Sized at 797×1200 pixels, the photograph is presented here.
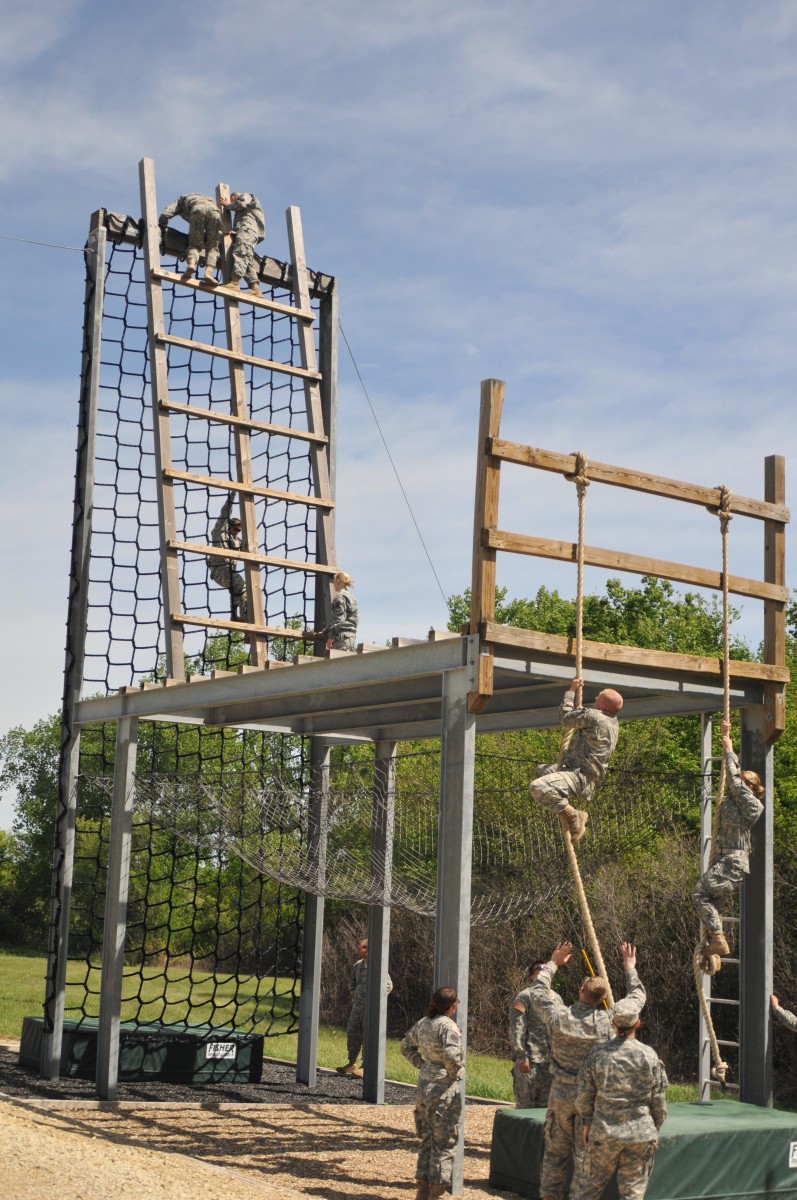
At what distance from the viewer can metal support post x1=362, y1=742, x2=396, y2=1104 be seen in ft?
39.7

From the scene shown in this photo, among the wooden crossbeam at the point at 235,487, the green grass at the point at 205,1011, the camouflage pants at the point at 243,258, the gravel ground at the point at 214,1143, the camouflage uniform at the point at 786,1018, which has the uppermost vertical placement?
the camouflage pants at the point at 243,258

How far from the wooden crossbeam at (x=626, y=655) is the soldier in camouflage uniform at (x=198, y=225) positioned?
615 centimetres

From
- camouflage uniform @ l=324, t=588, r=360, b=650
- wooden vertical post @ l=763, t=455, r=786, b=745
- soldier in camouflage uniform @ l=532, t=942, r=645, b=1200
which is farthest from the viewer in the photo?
camouflage uniform @ l=324, t=588, r=360, b=650

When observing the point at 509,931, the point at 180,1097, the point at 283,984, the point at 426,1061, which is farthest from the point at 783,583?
the point at 283,984

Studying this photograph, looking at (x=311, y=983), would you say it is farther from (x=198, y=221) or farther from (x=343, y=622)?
(x=198, y=221)

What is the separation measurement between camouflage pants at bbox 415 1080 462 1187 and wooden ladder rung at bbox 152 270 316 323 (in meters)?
7.94

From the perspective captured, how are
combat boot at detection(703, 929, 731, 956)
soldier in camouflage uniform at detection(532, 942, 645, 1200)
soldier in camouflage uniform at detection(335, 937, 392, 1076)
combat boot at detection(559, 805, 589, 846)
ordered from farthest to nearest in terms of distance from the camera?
soldier in camouflage uniform at detection(335, 937, 392, 1076) → combat boot at detection(703, 929, 731, 956) → combat boot at detection(559, 805, 589, 846) → soldier in camouflage uniform at detection(532, 942, 645, 1200)

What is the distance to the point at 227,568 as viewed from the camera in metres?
12.5

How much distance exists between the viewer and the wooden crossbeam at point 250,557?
39.0 feet

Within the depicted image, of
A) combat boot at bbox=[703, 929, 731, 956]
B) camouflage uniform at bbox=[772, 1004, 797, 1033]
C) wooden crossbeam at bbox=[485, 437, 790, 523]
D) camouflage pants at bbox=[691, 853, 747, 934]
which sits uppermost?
wooden crossbeam at bbox=[485, 437, 790, 523]

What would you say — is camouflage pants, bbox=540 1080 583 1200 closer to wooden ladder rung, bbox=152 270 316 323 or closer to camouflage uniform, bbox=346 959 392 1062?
camouflage uniform, bbox=346 959 392 1062

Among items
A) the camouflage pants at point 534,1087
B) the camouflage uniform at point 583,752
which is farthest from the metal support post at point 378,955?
the camouflage uniform at point 583,752

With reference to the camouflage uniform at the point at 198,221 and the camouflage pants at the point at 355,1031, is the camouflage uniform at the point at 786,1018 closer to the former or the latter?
the camouflage pants at the point at 355,1031

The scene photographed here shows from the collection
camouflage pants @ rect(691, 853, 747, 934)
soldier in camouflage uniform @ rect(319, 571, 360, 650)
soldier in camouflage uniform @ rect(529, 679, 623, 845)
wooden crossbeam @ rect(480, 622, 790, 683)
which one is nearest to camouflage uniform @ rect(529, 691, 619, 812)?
soldier in camouflage uniform @ rect(529, 679, 623, 845)
